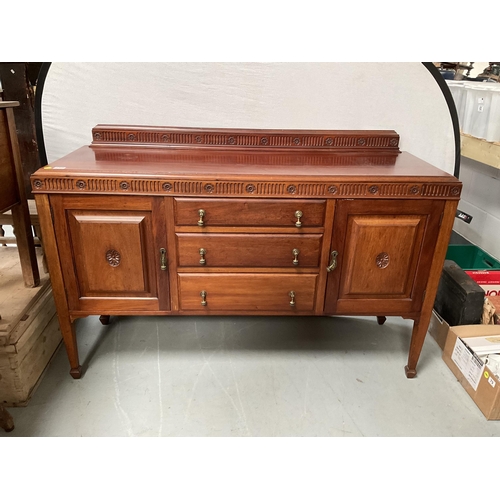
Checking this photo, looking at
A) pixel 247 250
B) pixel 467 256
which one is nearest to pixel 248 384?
pixel 247 250

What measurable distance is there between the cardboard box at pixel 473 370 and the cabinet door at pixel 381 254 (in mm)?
332

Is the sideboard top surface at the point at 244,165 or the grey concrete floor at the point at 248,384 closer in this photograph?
the sideboard top surface at the point at 244,165

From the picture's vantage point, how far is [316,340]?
6.51 ft

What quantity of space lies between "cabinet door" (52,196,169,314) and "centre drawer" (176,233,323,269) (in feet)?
0.34

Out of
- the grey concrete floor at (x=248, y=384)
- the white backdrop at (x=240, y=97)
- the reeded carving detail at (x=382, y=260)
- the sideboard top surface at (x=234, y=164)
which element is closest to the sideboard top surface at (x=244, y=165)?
the sideboard top surface at (x=234, y=164)

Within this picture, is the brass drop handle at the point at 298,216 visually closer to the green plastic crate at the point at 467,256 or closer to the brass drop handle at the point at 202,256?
the brass drop handle at the point at 202,256

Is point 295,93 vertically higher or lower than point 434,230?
higher

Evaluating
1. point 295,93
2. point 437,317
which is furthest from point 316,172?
point 437,317

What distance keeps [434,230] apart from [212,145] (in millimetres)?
1007

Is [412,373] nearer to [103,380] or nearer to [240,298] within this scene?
[240,298]

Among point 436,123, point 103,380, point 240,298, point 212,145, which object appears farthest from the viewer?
point 436,123

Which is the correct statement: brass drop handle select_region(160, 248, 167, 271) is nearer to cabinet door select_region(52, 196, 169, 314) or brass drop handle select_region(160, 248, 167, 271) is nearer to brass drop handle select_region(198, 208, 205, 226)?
cabinet door select_region(52, 196, 169, 314)

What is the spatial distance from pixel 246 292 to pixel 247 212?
1.06ft

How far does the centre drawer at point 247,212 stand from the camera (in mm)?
→ 1430
